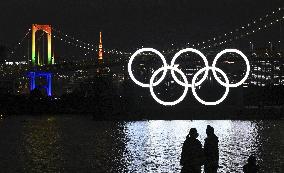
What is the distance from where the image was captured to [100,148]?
70.1ft

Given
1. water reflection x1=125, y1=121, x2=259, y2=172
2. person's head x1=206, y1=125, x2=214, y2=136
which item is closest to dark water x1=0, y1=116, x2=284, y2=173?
water reflection x1=125, y1=121, x2=259, y2=172

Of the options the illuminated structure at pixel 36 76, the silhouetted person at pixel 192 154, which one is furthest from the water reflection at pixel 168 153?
the illuminated structure at pixel 36 76

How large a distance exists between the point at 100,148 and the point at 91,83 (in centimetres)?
6352

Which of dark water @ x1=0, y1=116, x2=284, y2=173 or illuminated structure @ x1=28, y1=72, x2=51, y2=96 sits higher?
illuminated structure @ x1=28, y1=72, x2=51, y2=96

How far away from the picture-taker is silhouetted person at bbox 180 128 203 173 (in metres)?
10.2

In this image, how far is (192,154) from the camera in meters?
10.2

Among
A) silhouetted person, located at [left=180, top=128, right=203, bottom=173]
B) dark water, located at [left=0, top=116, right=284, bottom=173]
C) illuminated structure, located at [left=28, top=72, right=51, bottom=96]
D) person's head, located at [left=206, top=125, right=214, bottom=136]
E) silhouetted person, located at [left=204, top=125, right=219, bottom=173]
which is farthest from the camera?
illuminated structure, located at [left=28, top=72, right=51, bottom=96]

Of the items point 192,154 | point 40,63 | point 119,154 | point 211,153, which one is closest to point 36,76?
point 40,63

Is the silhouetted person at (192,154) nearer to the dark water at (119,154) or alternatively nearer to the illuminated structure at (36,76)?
the dark water at (119,154)

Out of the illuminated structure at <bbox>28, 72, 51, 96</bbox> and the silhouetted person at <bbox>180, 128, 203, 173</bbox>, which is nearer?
the silhouetted person at <bbox>180, 128, 203, 173</bbox>

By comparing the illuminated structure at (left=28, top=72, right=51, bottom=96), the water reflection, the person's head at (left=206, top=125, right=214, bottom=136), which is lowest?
the water reflection

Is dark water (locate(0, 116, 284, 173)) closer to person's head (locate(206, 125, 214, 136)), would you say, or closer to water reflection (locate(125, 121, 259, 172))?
water reflection (locate(125, 121, 259, 172))

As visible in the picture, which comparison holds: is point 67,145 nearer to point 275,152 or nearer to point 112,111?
point 275,152

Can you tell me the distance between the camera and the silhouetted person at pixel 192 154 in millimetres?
10219
